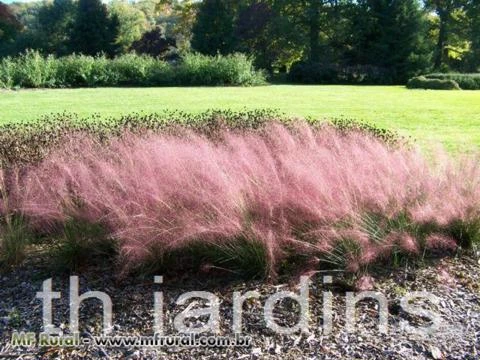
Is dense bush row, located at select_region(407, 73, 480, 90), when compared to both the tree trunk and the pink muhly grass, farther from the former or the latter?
the pink muhly grass

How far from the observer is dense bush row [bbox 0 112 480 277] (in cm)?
277

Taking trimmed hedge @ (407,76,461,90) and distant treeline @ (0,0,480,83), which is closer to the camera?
trimmed hedge @ (407,76,461,90)

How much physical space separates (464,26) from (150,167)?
40799mm

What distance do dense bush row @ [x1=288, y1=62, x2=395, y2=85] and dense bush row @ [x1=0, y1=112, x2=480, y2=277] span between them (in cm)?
2668

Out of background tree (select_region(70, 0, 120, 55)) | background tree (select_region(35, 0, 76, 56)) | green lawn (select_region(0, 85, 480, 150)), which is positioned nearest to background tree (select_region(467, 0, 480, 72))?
background tree (select_region(70, 0, 120, 55))

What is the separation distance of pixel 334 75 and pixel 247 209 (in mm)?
28374

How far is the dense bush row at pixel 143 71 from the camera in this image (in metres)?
20.9

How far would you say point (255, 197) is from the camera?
9.65 feet

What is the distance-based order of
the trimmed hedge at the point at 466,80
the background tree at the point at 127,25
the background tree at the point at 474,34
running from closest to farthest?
the trimmed hedge at the point at 466,80 < the background tree at the point at 474,34 < the background tree at the point at 127,25

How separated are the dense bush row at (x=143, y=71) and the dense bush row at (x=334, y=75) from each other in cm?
663

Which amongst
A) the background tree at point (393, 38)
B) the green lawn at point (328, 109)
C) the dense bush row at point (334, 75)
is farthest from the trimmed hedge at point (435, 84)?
the green lawn at point (328, 109)

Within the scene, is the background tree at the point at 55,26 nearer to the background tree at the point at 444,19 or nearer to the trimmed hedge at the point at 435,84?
the trimmed hedge at the point at 435,84

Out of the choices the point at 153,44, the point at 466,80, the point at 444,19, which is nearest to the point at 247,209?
the point at 466,80

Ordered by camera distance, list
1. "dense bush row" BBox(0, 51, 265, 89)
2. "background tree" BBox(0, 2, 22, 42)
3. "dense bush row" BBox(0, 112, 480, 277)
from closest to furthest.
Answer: "dense bush row" BBox(0, 112, 480, 277) < "dense bush row" BBox(0, 51, 265, 89) < "background tree" BBox(0, 2, 22, 42)
